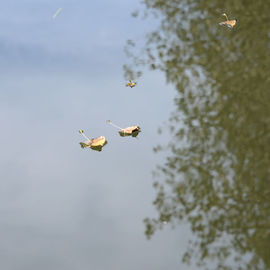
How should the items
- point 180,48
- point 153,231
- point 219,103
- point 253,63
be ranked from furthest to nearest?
point 180,48
point 253,63
point 219,103
point 153,231

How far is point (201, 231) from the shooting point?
3.72 metres

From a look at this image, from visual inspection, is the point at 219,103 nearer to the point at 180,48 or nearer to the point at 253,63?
the point at 253,63

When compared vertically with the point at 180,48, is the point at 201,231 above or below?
below

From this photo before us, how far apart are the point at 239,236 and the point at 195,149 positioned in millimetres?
908

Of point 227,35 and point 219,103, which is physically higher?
point 227,35

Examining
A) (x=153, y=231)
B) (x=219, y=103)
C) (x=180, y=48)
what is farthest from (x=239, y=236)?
(x=180, y=48)

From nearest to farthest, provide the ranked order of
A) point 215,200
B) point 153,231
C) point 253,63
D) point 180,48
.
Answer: point 153,231, point 215,200, point 253,63, point 180,48

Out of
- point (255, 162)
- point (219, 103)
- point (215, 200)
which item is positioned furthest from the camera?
point (219, 103)

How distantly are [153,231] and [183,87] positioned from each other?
1829 millimetres

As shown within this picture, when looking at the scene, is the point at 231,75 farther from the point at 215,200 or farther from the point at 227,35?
the point at 215,200

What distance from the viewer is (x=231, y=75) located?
16.3 feet

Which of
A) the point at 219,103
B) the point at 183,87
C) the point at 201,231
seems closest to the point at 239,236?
the point at 201,231

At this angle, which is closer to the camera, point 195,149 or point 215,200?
point 215,200

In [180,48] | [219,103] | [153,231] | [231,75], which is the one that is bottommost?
[153,231]
